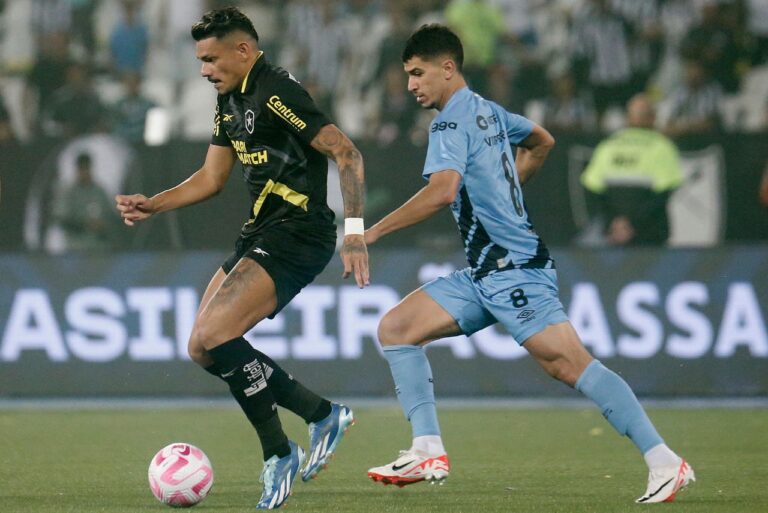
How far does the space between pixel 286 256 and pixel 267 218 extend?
25 centimetres

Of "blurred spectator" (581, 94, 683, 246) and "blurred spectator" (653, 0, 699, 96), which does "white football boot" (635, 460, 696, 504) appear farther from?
"blurred spectator" (653, 0, 699, 96)

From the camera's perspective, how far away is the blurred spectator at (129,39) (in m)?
14.4

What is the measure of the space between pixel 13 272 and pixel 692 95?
6777mm

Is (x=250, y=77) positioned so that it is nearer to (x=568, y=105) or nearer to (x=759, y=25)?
(x=568, y=105)

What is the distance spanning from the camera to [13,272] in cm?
1095

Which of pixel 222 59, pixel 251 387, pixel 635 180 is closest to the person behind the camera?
pixel 251 387

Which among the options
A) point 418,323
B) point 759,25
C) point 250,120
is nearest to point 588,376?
point 418,323

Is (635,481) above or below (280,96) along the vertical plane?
below

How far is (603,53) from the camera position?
14094 millimetres

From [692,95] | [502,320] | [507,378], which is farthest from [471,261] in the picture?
[692,95]

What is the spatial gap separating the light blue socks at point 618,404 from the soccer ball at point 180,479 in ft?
5.47

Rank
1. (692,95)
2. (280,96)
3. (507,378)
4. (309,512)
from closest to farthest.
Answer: (309,512)
(280,96)
(507,378)
(692,95)

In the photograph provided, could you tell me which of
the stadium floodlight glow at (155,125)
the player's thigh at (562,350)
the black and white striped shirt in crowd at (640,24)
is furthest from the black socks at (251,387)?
the black and white striped shirt in crowd at (640,24)

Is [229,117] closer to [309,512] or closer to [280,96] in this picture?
[280,96]
